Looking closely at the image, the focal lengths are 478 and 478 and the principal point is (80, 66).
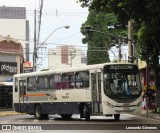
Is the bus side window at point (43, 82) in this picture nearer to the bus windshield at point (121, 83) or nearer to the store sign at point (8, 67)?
the bus windshield at point (121, 83)

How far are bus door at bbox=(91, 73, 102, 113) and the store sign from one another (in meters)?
30.1

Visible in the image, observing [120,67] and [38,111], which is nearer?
[120,67]

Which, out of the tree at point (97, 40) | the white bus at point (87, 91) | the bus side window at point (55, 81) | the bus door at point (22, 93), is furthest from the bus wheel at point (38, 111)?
the tree at point (97, 40)

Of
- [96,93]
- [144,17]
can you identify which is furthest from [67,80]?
[144,17]

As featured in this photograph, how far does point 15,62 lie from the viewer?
55.8 meters

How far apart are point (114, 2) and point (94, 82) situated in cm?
443

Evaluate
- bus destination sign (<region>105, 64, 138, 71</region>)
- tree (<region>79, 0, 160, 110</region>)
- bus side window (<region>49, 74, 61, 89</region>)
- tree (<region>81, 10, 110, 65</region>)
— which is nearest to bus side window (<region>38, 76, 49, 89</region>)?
bus side window (<region>49, 74, 61, 89</region>)

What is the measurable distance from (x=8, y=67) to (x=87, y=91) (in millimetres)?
30517

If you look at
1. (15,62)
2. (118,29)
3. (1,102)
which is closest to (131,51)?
(1,102)

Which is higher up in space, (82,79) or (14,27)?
(14,27)

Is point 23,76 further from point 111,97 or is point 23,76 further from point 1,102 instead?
point 1,102

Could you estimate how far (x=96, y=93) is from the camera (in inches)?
988

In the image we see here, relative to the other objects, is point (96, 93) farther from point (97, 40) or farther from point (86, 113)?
point (97, 40)

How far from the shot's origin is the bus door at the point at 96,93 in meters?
24.8
